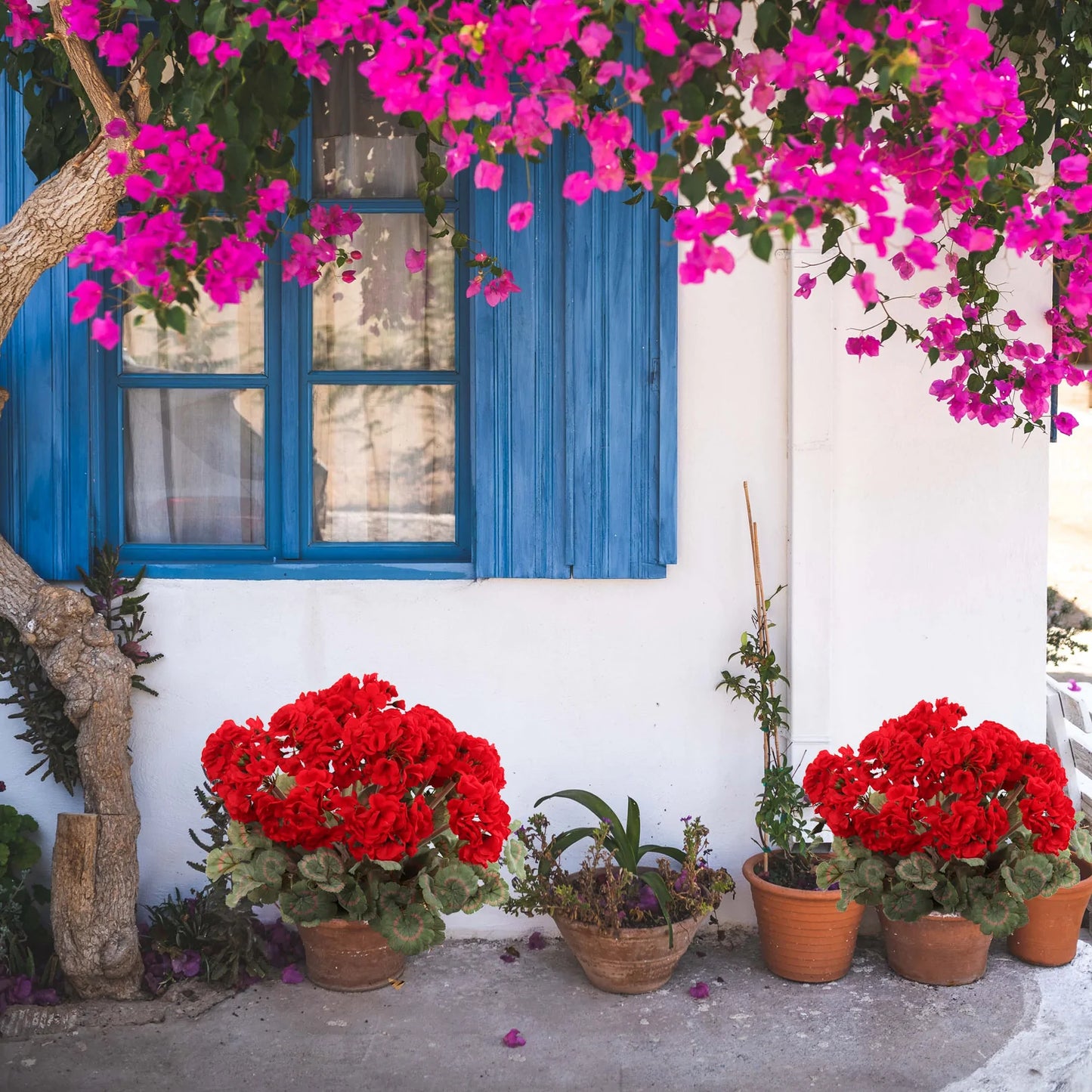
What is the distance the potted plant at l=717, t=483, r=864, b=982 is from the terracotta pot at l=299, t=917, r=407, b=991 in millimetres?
1056

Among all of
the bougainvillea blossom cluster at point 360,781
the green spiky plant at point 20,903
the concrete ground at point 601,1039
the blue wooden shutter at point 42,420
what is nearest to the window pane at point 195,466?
the blue wooden shutter at point 42,420

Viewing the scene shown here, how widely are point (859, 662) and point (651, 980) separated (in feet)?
3.72

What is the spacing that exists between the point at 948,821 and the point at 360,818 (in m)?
1.42

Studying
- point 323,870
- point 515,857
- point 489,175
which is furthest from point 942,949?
point 489,175

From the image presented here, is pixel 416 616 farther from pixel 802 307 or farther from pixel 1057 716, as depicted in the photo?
pixel 1057 716

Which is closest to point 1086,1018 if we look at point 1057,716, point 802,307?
point 1057,716

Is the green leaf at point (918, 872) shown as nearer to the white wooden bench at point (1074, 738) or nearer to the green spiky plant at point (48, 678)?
the white wooden bench at point (1074, 738)

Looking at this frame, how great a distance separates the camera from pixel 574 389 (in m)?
3.33

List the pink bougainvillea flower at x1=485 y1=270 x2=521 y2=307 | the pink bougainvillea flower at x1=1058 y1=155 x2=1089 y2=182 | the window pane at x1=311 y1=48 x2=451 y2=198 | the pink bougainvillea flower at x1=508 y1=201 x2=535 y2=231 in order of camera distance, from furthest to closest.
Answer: the window pane at x1=311 y1=48 x2=451 y2=198
the pink bougainvillea flower at x1=485 y1=270 x2=521 y2=307
the pink bougainvillea flower at x1=1058 y1=155 x2=1089 y2=182
the pink bougainvillea flower at x1=508 y1=201 x2=535 y2=231

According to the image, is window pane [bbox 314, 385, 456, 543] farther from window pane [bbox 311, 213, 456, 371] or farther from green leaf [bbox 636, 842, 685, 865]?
green leaf [bbox 636, 842, 685, 865]

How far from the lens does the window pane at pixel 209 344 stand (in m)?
3.52

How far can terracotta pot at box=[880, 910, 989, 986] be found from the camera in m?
3.08

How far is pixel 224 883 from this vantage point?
3262 mm

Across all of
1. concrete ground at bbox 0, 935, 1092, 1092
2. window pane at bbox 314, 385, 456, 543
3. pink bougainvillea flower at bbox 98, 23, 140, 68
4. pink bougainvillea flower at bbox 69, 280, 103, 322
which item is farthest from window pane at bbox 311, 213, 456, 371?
concrete ground at bbox 0, 935, 1092, 1092
